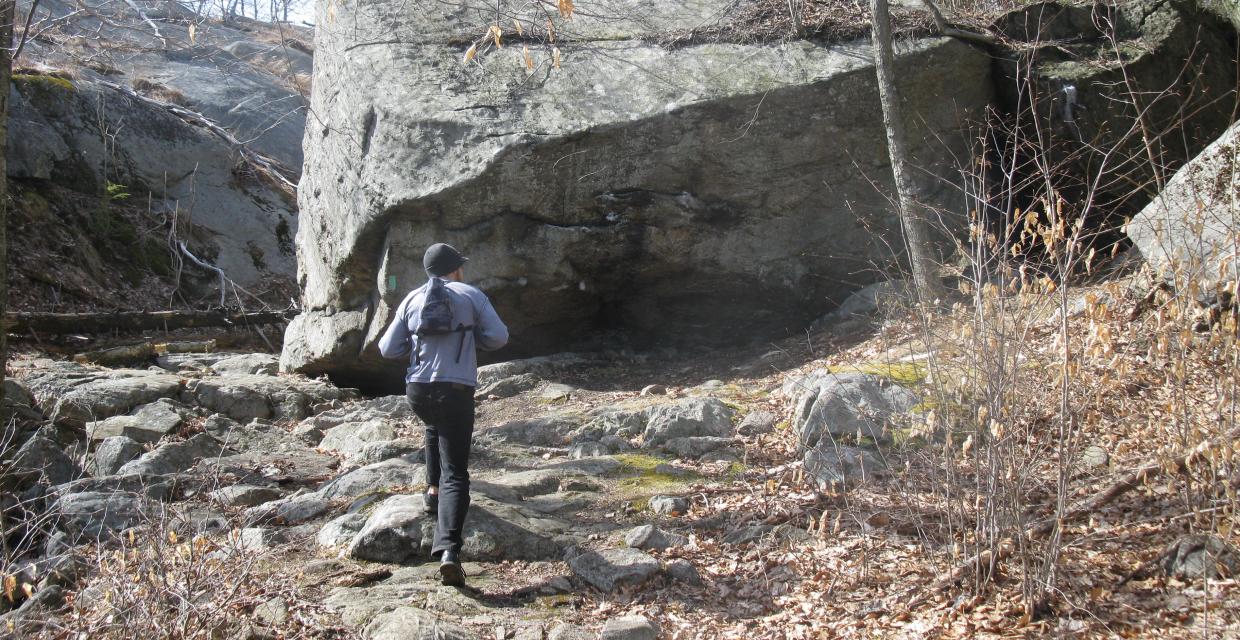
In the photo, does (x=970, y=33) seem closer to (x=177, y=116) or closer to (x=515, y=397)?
(x=515, y=397)

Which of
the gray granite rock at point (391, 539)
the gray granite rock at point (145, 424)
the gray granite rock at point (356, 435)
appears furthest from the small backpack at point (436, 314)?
the gray granite rock at point (145, 424)

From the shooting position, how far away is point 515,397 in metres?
9.86

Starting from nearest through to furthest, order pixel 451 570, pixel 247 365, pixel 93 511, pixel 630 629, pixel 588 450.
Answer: pixel 630 629
pixel 451 570
pixel 93 511
pixel 588 450
pixel 247 365

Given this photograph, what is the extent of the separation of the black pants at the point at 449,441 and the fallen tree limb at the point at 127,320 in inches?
337

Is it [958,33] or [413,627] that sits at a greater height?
[958,33]

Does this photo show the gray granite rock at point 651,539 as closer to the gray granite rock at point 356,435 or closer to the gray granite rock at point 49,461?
the gray granite rock at point 356,435

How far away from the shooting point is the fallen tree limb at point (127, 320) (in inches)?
466

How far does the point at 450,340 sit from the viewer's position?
5.05 metres

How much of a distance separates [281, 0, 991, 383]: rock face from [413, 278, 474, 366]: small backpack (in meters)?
4.72

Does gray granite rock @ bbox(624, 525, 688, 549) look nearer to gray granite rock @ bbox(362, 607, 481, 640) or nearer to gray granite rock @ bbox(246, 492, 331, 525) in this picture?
gray granite rock @ bbox(362, 607, 481, 640)

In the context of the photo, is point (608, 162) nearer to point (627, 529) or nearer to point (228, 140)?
point (627, 529)

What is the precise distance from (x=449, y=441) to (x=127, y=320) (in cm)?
1052

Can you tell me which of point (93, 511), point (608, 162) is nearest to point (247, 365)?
point (608, 162)

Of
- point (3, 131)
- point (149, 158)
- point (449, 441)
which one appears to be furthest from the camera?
point (149, 158)
